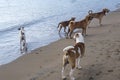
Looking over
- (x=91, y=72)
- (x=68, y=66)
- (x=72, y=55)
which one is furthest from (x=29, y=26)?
(x=72, y=55)

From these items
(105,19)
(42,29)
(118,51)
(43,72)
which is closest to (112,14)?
(105,19)

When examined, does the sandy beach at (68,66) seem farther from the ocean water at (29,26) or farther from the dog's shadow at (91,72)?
the ocean water at (29,26)

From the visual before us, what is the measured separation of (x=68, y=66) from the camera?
11297 millimetres

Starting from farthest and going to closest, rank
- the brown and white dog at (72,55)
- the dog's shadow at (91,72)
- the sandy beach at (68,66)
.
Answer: the sandy beach at (68,66)
the dog's shadow at (91,72)
the brown and white dog at (72,55)

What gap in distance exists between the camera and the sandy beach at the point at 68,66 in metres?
10.5

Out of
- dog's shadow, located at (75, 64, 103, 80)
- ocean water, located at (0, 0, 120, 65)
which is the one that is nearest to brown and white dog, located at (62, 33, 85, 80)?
dog's shadow, located at (75, 64, 103, 80)

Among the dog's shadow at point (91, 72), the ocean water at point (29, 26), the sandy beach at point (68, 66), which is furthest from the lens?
the ocean water at point (29, 26)

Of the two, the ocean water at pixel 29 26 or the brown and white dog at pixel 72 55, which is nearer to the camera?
the brown and white dog at pixel 72 55

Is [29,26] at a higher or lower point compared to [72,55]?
higher

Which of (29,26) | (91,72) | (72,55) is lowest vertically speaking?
(91,72)

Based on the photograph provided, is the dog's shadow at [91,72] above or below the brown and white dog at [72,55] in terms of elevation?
below

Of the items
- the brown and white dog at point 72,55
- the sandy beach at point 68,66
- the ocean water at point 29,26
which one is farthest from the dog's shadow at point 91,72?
the ocean water at point 29,26

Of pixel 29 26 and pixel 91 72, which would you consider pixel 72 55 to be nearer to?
pixel 91 72

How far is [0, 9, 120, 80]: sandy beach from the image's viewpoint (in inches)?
413
